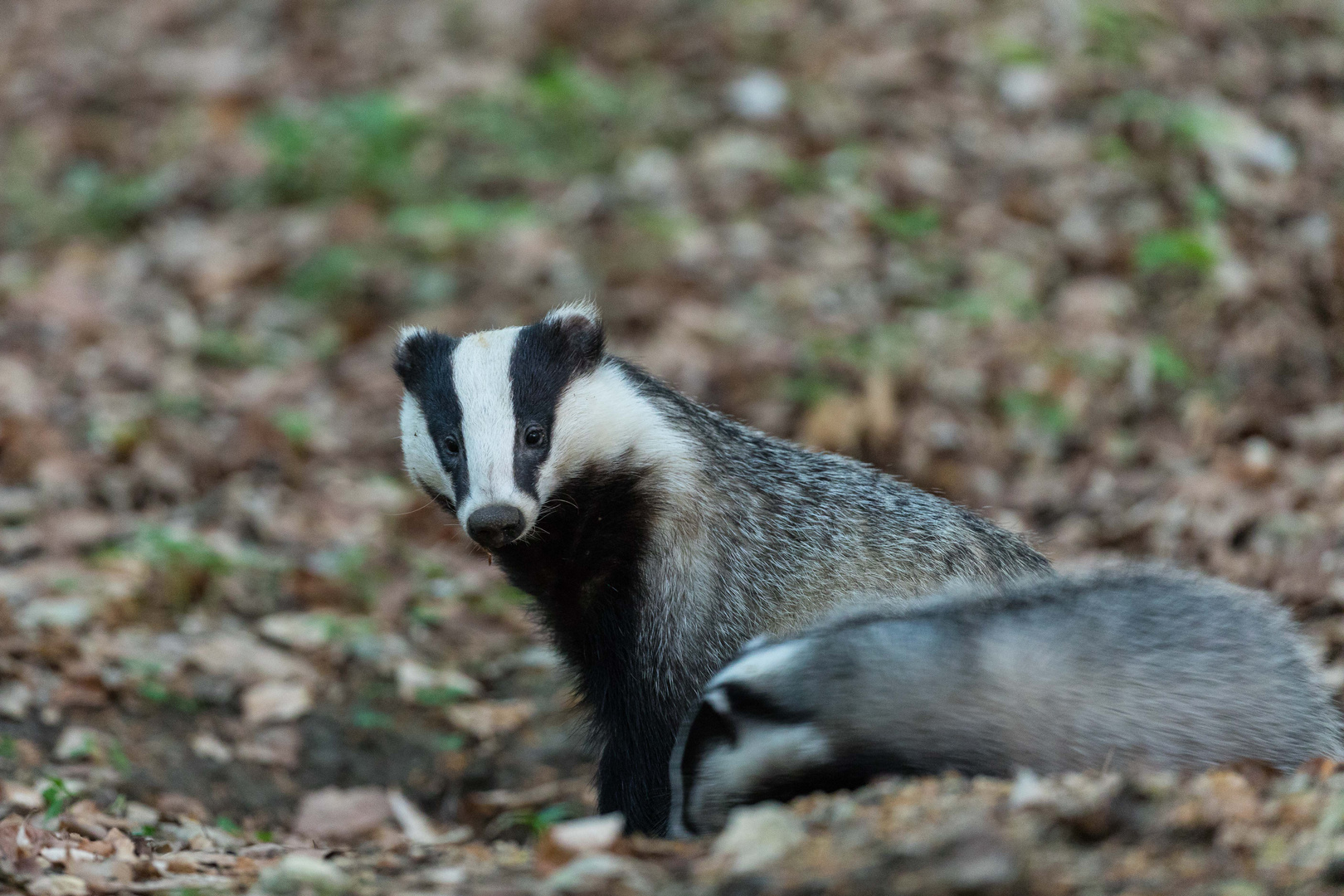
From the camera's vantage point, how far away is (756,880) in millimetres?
2824

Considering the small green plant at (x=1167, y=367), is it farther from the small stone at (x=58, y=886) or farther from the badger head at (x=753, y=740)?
the small stone at (x=58, y=886)

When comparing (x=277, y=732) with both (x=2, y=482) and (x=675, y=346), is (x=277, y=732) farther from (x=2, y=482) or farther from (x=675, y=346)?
(x=675, y=346)

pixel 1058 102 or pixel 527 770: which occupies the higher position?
pixel 1058 102

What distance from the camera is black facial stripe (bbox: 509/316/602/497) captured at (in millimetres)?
4160

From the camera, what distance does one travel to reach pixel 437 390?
4352 mm

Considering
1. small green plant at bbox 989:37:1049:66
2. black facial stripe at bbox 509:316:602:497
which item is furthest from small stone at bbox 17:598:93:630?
small green plant at bbox 989:37:1049:66

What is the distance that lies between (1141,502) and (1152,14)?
523cm

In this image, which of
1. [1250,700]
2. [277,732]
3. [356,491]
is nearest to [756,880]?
[1250,700]

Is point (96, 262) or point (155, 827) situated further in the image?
point (96, 262)

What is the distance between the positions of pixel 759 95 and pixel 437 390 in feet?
21.9

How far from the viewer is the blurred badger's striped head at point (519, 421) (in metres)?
4.04

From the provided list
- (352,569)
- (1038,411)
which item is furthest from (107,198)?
(1038,411)

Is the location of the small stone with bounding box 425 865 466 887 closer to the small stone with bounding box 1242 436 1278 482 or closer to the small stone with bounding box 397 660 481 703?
the small stone with bounding box 397 660 481 703

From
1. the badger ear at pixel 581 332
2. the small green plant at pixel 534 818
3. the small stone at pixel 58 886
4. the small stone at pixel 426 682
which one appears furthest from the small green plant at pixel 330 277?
the small stone at pixel 58 886
